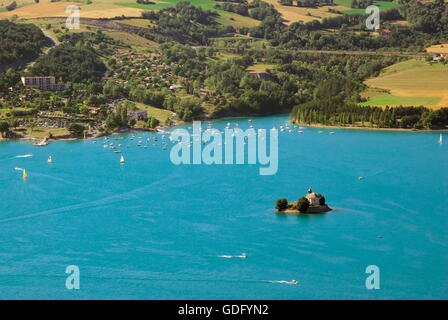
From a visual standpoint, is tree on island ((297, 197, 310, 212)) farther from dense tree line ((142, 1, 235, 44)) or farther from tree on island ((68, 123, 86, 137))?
dense tree line ((142, 1, 235, 44))

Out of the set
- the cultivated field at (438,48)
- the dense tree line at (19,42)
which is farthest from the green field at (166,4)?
the cultivated field at (438,48)

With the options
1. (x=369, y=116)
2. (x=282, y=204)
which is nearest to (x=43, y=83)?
(x=369, y=116)

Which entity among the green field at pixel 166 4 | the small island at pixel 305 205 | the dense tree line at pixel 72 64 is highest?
the green field at pixel 166 4

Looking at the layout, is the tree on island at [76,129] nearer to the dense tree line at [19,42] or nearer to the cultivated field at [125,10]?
the dense tree line at [19,42]

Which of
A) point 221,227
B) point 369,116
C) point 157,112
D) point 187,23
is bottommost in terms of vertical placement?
point 221,227

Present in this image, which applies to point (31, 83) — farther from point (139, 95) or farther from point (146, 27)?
point (146, 27)

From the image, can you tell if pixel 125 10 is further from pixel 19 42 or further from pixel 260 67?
pixel 260 67
